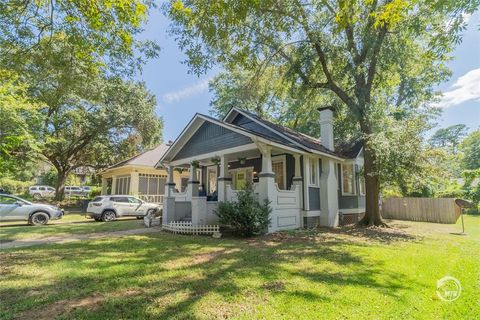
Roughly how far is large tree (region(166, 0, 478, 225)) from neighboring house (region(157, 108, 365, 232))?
5.79 feet

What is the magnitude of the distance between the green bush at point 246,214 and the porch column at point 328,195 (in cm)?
390

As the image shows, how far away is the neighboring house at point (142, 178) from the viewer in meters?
22.6

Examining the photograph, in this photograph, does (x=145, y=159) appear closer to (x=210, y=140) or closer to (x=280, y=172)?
(x=210, y=140)

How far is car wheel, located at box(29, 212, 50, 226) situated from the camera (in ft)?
44.5

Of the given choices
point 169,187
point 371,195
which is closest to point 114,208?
point 169,187

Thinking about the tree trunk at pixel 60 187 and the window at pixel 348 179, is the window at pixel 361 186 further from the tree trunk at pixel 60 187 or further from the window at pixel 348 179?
the tree trunk at pixel 60 187

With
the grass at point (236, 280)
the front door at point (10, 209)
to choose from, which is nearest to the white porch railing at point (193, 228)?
the grass at point (236, 280)

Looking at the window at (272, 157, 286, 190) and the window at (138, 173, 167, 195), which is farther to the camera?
the window at (138, 173, 167, 195)

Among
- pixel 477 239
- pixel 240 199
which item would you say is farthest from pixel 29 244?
pixel 477 239

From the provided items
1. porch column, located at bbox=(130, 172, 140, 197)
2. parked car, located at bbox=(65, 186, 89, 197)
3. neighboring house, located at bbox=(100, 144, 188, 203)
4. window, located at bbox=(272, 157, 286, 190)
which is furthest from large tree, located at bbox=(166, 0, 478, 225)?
parked car, located at bbox=(65, 186, 89, 197)

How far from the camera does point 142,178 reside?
2317 cm

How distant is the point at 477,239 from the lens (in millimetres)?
10008

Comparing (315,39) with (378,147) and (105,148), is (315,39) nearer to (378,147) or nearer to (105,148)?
(378,147)

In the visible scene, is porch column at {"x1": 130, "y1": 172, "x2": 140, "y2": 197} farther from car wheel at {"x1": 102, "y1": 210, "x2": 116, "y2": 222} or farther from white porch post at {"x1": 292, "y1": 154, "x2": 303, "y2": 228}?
white porch post at {"x1": 292, "y1": 154, "x2": 303, "y2": 228}
